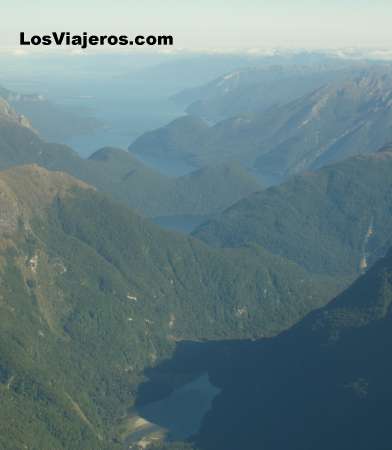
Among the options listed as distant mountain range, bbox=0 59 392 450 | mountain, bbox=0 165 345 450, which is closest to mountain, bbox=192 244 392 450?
distant mountain range, bbox=0 59 392 450

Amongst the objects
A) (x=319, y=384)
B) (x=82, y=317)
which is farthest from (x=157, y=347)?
(x=319, y=384)

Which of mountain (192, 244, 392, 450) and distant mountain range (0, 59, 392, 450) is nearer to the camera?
mountain (192, 244, 392, 450)

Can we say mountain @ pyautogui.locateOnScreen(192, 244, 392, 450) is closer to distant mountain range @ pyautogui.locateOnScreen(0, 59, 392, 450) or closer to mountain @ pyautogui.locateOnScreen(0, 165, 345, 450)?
distant mountain range @ pyautogui.locateOnScreen(0, 59, 392, 450)

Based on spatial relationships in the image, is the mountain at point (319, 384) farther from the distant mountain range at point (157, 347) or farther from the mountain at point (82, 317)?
the mountain at point (82, 317)

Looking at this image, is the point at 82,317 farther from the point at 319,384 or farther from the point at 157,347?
the point at 319,384

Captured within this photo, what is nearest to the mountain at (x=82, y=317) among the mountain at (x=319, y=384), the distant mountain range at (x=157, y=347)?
the distant mountain range at (x=157, y=347)

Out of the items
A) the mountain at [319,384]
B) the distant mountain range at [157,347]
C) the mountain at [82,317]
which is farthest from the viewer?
the mountain at [82,317]
